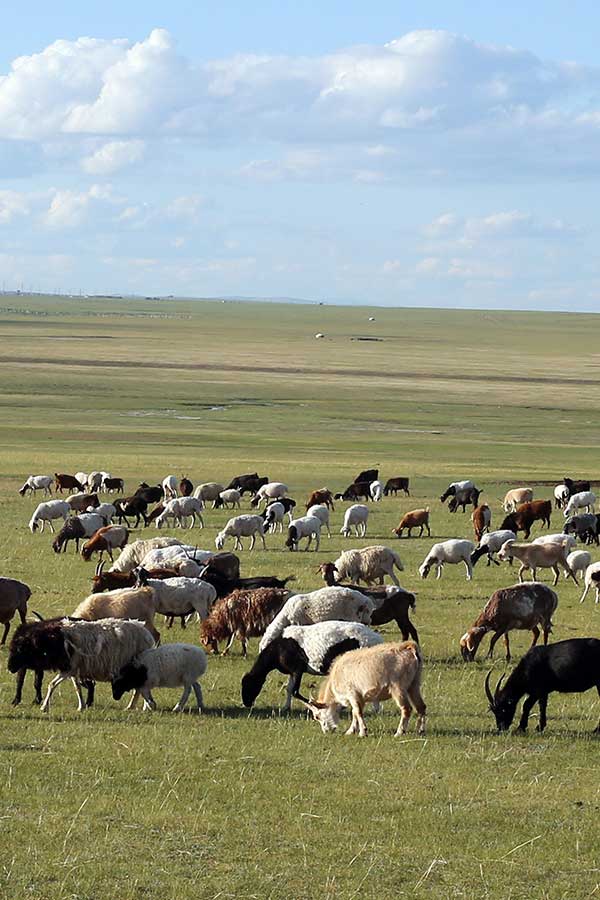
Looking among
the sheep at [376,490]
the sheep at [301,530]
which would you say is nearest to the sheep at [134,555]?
the sheep at [301,530]

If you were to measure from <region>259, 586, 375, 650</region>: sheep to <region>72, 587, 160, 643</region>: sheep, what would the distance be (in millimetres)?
1757

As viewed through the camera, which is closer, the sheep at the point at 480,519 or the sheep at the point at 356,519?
the sheep at the point at 480,519

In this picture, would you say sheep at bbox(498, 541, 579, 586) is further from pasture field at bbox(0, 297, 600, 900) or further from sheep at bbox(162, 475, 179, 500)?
sheep at bbox(162, 475, 179, 500)

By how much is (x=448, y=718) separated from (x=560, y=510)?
2445cm

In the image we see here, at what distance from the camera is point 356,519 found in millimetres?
31516

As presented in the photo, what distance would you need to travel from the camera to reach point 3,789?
10.6m

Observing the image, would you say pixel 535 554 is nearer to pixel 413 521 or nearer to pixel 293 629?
pixel 413 521

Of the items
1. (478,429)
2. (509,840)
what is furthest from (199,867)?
(478,429)

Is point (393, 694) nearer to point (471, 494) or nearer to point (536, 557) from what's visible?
point (536, 557)

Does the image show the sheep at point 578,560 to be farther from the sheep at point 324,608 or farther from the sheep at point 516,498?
the sheep at point 516,498

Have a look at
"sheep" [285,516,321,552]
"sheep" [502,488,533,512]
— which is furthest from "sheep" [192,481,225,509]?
"sheep" [502,488,533,512]

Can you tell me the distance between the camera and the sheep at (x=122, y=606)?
16.4 meters

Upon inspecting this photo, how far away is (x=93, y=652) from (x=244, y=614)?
11.4 ft

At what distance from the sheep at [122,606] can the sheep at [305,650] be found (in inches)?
90.4
